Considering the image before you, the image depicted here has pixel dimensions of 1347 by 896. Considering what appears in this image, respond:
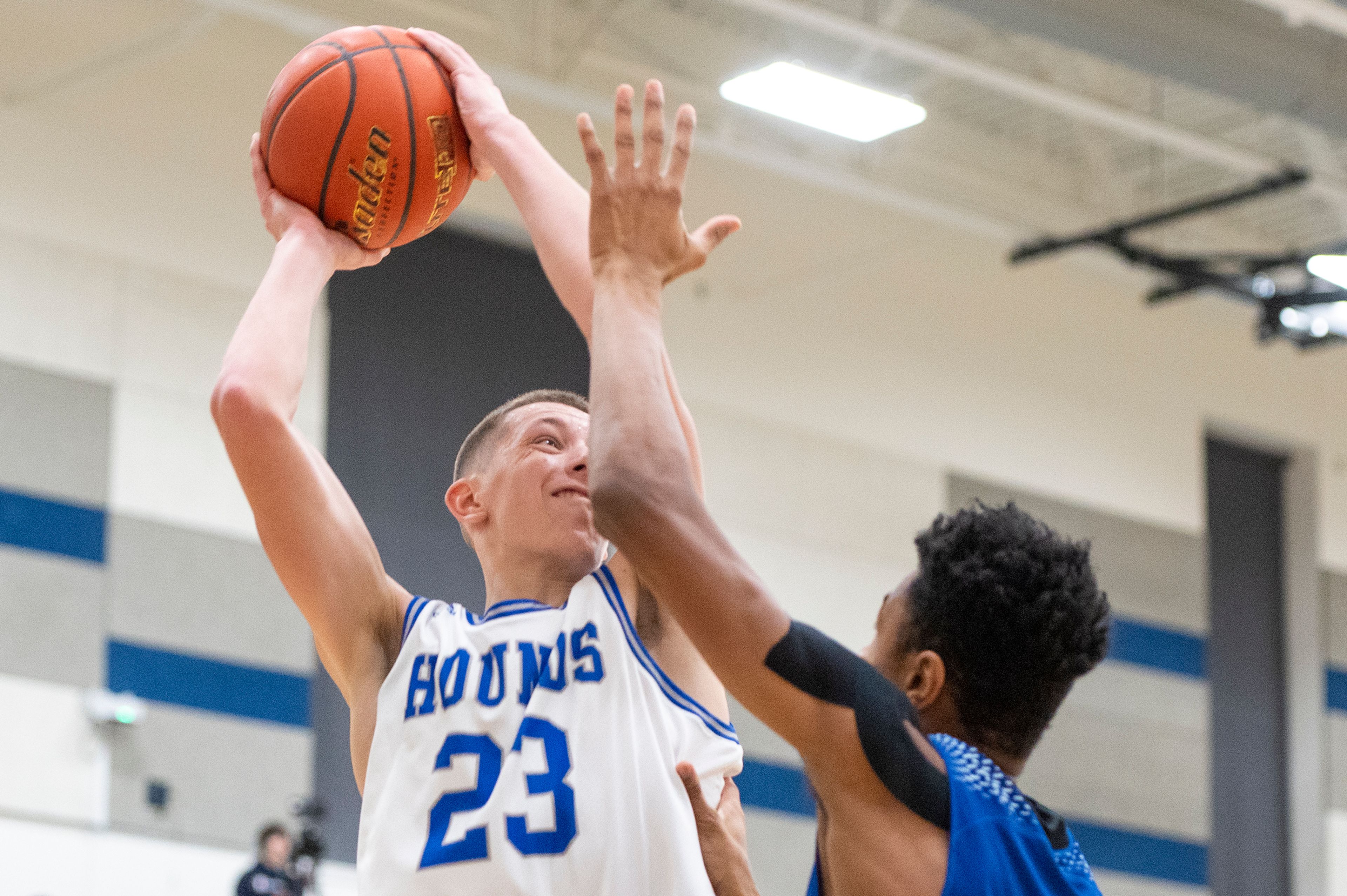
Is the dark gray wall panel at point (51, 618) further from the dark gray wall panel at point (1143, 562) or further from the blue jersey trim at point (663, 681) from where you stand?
the blue jersey trim at point (663, 681)

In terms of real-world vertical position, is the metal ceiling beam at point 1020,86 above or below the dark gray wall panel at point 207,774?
above

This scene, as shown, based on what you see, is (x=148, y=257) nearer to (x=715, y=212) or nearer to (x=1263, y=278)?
(x=715, y=212)

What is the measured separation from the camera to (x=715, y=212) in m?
11.9

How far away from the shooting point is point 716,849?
7.42 feet

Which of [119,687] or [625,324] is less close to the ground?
[625,324]

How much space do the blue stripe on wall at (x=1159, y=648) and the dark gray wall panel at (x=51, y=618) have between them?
24.6 ft

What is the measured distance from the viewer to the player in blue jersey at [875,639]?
6.04 feet

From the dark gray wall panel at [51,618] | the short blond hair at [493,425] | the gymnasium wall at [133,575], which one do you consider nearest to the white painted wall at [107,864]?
the gymnasium wall at [133,575]

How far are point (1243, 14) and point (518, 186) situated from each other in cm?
791

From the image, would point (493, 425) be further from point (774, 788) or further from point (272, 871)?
point (774, 788)

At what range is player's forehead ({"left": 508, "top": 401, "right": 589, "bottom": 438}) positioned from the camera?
2.66 meters

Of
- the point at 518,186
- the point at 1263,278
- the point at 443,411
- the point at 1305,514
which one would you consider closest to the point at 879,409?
the point at 1263,278

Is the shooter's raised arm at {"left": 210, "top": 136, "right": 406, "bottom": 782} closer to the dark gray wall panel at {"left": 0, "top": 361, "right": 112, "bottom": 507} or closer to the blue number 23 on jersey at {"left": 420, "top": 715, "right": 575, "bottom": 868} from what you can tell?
the blue number 23 on jersey at {"left": 420, "top": 715, "right": 575, "bottom": 868}

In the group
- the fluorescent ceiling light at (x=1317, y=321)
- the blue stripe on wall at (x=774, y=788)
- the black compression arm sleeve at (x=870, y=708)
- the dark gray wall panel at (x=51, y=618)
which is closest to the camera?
the black compression arm sleeve at (x=870, y=708)
